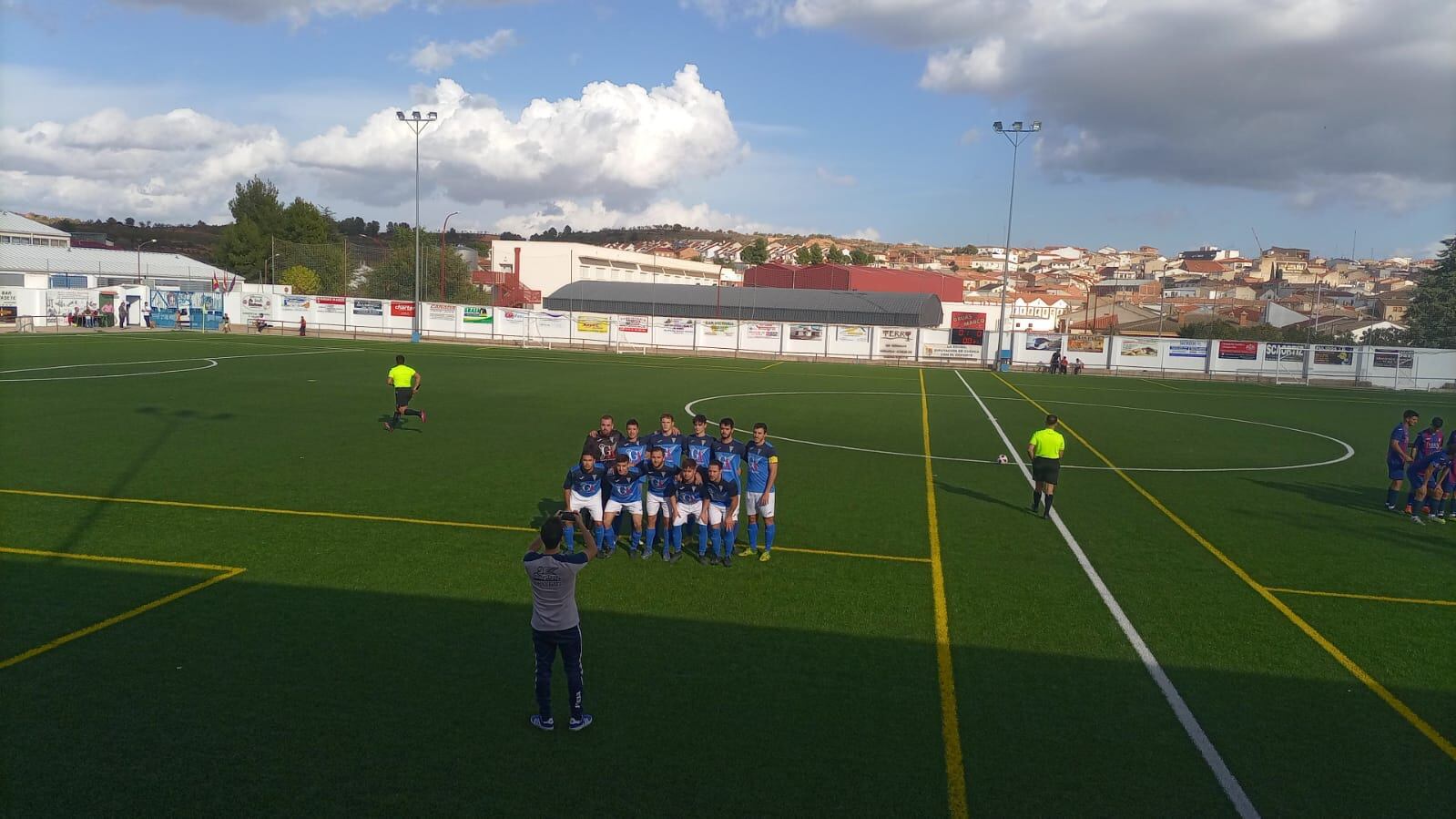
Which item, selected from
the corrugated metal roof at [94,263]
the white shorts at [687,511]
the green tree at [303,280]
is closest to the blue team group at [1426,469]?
the white shorts at [687,511]

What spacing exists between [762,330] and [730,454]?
45.2m

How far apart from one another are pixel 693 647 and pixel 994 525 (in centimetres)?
701

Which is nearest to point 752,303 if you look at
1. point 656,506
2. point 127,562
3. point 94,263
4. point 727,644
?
point 94,263

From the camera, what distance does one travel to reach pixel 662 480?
11469 millimetres

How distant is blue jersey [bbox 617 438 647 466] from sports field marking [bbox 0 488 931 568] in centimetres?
185

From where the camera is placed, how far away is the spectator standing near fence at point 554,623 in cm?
680

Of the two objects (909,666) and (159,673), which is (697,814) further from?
(159,673)

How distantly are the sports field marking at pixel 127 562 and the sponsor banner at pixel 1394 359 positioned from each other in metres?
55.6

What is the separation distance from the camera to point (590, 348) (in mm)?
57656

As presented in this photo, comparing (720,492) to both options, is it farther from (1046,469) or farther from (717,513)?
(1046,469)

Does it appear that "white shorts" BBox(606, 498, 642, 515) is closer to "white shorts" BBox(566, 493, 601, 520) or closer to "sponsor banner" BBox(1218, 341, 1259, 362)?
"white shorts" BBox(566, 493, 601, 520)

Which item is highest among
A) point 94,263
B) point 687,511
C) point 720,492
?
point 94,263

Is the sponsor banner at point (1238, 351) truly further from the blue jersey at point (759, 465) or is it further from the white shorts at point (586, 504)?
the white shorts at point (586, 504)

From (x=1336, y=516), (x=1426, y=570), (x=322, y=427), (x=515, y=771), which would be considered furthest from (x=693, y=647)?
(x=322, y=427)
